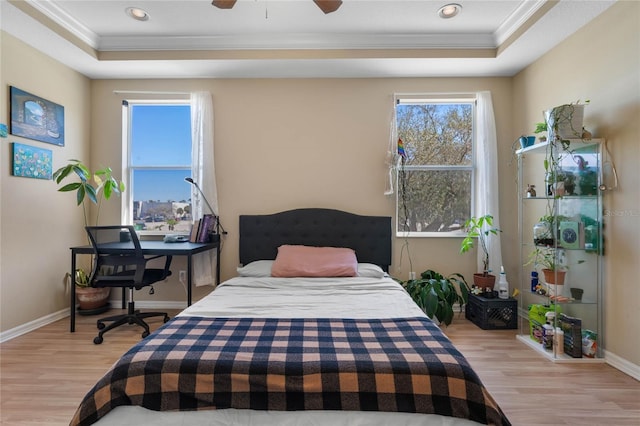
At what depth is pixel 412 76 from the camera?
3.51 m

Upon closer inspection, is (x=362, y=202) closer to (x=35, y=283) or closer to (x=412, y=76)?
(x=412, y=76)

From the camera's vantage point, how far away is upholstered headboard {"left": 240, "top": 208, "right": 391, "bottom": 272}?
134 inches

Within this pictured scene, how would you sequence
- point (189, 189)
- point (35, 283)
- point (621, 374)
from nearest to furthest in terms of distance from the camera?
point (621, 374)
point (35, 283)
point (189, 189)

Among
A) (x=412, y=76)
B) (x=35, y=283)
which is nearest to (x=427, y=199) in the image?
(x=412, y=76)

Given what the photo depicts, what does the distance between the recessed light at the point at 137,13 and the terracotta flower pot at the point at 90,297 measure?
266 centimetres

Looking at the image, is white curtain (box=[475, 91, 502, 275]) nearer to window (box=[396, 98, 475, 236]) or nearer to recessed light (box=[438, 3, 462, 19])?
window (box=[396, 98, 475, 236])

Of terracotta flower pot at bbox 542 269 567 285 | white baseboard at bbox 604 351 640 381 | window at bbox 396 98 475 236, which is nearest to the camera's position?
white baseboard at bbox 604 351 640 381

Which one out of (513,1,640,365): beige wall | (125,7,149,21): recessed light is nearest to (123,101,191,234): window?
(125,7,149,21): recessed light

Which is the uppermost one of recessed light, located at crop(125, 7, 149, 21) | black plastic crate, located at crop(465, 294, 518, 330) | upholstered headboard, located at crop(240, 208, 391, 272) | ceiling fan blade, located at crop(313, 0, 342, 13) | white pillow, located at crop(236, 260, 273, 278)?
recessed light, located at crop(125, 7, 149, 21)

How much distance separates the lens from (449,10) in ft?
8.69

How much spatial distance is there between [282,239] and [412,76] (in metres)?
2.27

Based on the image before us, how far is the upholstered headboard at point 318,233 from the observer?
339 cm

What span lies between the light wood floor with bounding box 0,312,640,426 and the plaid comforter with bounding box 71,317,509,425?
78 cm

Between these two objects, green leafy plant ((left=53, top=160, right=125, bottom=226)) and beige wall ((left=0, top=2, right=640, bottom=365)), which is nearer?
green leafy plant ((left=53, top=160, right=125, bottom=226))
